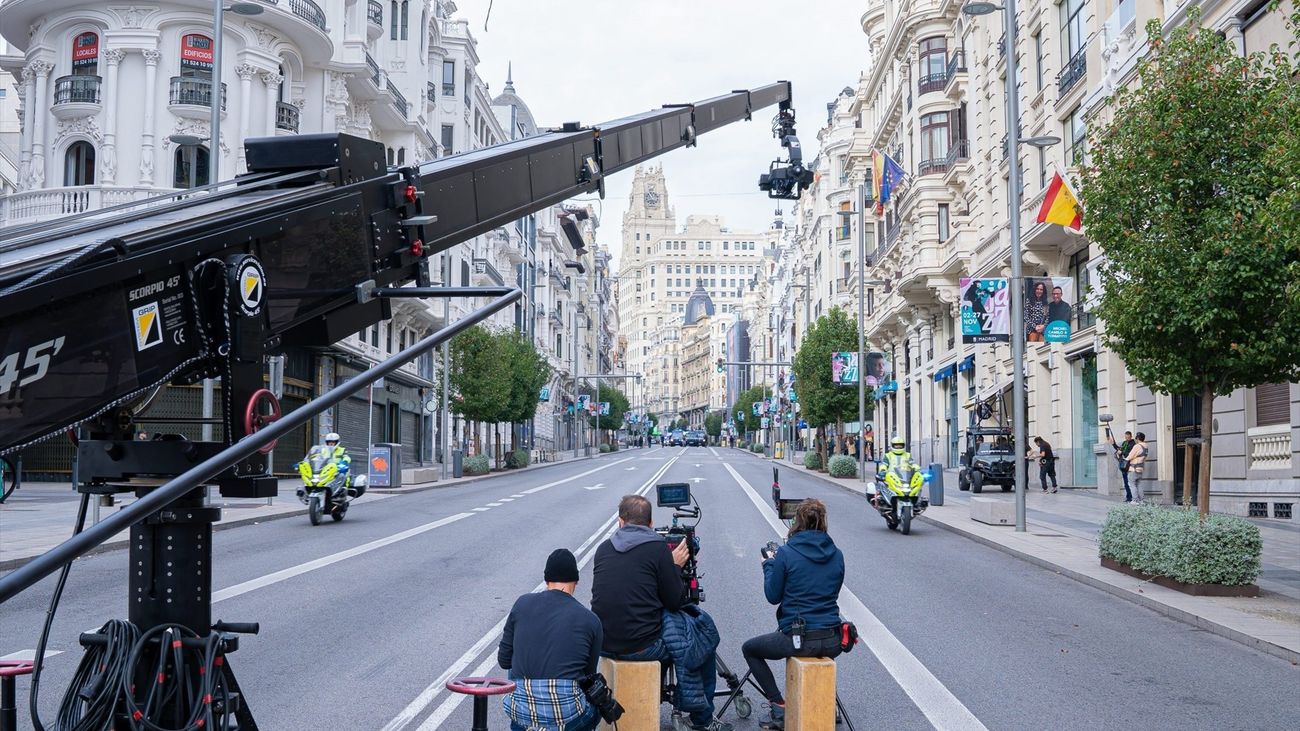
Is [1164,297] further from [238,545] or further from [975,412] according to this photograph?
[975,412]

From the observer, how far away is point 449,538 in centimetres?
1748

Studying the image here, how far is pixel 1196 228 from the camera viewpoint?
13023 mm

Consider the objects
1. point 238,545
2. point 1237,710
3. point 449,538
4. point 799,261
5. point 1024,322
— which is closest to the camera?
point 1237,710

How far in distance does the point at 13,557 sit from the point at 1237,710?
12.9 meters

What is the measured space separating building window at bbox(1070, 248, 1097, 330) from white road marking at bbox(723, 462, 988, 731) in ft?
69.6

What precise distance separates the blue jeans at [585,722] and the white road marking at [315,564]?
673 cm

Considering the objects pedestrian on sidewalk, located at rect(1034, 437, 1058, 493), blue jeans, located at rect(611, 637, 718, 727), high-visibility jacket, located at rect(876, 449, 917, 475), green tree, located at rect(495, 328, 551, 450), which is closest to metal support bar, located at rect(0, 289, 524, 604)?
blue jeans, located at rect(611, 637, 718, 727)

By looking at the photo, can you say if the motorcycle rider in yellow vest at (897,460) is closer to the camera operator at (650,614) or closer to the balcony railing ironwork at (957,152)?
the camera operator at (650,614)

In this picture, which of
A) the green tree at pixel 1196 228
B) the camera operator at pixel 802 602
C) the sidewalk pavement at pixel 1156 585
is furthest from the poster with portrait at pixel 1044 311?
the camera operator at pixel 802 602

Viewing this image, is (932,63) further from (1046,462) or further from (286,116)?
(286,116)

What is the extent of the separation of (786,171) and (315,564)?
30.0ft

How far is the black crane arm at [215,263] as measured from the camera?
284 cm

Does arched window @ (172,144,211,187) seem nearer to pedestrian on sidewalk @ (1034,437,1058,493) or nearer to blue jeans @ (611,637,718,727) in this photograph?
pedestrian on sidewalk @ (1034,437,1058,493)

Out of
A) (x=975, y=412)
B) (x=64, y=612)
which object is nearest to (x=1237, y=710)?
(x=64, y=612)
